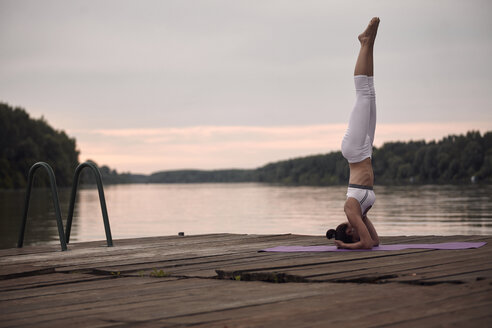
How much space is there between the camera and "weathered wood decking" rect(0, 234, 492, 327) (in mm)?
3686

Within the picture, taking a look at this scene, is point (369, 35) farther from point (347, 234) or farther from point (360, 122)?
point (347, 234)

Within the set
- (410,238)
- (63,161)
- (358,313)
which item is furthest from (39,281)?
(63,161)

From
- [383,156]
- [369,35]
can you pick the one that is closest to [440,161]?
[383,156]

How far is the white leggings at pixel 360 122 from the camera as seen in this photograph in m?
7.18

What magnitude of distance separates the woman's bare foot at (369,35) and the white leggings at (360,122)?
0.41 metres

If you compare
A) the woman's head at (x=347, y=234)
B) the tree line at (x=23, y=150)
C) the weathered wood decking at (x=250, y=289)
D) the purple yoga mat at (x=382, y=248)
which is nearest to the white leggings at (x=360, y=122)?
the woman's head at (x=347, y=234)

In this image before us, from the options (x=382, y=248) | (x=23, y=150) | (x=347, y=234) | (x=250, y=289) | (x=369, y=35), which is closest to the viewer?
(x=250, y=289)

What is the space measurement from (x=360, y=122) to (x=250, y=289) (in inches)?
118

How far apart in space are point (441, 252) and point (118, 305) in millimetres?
3430

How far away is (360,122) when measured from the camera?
7.18 metres

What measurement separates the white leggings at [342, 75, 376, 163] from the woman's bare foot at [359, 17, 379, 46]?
0.41 meters

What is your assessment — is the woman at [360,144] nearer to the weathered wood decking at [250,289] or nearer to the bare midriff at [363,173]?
the bare midriff at [363,173]

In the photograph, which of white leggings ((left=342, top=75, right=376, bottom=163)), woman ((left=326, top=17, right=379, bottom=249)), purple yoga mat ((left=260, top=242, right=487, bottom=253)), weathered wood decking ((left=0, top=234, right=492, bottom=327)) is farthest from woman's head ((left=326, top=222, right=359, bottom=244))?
white leggings ((left=342, top=75, right=376, bottom=163))

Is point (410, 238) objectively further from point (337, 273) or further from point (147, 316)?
point (147, 316)
